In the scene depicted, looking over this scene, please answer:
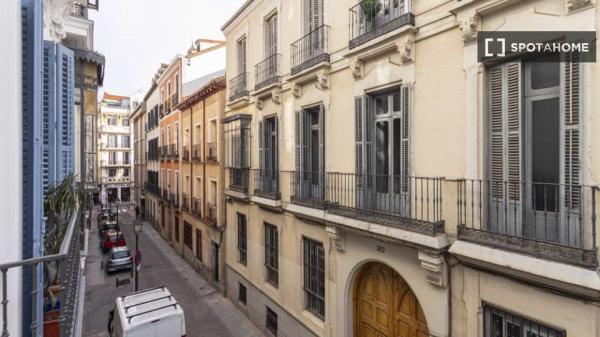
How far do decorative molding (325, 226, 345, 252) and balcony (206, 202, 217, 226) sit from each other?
9.08 meters

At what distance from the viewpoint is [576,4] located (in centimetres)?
408

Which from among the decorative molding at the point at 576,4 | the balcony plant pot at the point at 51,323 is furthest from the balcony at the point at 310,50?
the balcony plant pot at the point at 51,323

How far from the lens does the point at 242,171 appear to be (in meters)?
12.8

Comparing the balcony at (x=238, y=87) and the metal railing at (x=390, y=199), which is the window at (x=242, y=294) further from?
the balcony at (x=238, y=87)

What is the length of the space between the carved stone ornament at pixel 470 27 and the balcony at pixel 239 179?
8.89 metres

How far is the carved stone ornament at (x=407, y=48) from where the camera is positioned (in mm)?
6172

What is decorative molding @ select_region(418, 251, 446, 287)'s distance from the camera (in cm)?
562

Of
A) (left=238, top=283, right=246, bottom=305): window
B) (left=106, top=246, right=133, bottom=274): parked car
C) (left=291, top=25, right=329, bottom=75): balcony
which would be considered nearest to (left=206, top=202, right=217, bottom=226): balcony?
(left=238, top=283, right=246, bottom=305): window

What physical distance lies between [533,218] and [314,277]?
5993mm

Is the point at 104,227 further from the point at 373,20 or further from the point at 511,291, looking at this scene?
the point at 511,291

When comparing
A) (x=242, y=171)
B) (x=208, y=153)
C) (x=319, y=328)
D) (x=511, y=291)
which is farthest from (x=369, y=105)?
(x=208, y=153)

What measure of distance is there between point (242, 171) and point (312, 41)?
5767 millimetres

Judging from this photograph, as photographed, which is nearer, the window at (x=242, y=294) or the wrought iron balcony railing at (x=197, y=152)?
the window at (x=242, y=294)

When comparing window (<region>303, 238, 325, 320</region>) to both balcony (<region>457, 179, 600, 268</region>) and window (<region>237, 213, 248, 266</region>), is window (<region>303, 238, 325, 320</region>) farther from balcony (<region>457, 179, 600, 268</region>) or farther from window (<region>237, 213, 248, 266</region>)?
balcony (<region>457, 179, 600, 268</region>)
